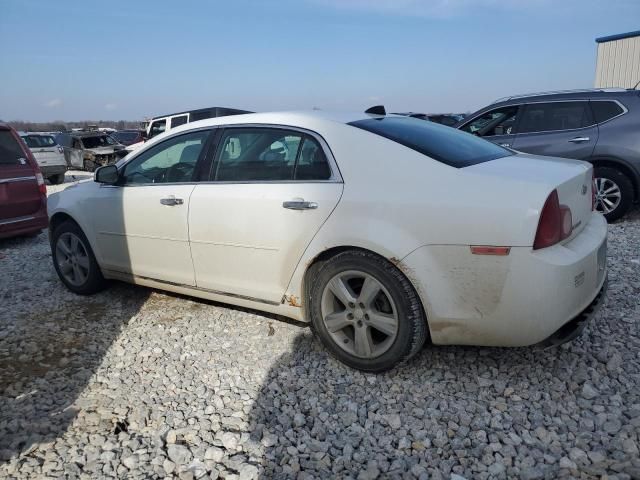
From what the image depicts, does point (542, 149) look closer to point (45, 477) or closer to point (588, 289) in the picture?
point (588, 289)

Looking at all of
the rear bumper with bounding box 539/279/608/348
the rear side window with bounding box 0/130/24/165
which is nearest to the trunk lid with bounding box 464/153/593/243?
the rear bumper with bounding box 539/279/608/348

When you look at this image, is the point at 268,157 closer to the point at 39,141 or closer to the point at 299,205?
the point at 299,205

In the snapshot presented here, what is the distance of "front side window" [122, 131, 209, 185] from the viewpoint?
3727 millimetres

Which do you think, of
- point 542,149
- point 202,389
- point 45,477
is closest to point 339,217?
point 202,389

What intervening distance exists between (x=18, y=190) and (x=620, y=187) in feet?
25.9

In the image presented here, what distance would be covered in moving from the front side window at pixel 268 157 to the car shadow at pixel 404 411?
123 centimetres

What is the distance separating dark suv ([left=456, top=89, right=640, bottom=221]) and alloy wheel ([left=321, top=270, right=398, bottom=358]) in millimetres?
4899

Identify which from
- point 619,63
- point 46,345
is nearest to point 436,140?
point 46,345

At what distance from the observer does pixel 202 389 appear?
296 centimetres

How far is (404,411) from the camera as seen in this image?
2654mm

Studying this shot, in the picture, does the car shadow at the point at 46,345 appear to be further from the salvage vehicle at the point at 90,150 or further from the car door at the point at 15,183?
the salvage vehicle at the point at 90,150

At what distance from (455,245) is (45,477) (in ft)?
7.45

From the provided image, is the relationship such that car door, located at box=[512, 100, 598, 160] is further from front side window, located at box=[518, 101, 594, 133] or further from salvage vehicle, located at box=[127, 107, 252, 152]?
salvage vehicle, located at box=[127, 107, 252, 152]

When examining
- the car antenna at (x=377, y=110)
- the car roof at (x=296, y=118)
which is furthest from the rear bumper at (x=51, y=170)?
the car antenna at (x=377, y=110)
